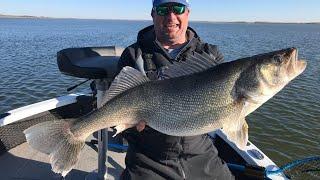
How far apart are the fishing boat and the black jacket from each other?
1.44 feet

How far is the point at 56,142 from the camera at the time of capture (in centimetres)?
356

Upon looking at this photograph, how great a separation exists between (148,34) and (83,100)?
10.0 feet

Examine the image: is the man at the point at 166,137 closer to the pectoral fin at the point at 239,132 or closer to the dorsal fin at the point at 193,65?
the dorsal fin at the point at 193,65

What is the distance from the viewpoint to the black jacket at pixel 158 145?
403 centimetres

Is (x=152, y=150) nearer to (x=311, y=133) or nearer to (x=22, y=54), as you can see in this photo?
(x=311, y=133)

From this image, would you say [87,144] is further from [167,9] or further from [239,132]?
[239,132]

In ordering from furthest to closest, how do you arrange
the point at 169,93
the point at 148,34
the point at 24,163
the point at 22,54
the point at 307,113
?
1. the point at 22,54
2. the point at 307,113
3. the point at 24,163
4. the point at 148,34
5. the point at 169,93

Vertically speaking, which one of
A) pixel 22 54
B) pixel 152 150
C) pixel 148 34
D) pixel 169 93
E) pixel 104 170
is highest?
pixel 148 34

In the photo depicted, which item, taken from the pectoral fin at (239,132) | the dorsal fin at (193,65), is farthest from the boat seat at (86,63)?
the pectoral fin at (239,132)

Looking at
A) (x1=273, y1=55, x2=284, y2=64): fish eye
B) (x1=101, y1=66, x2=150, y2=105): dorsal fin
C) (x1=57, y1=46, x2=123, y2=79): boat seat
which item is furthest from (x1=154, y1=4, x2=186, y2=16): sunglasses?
(x1=273, y1=55, x2=284, y2=64): fish eye

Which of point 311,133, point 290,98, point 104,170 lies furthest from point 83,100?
point 290,98

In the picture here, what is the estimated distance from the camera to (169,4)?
4.11 metres

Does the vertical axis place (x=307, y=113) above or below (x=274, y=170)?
below

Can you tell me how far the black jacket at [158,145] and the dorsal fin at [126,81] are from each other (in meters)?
0.43
